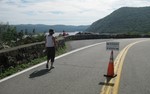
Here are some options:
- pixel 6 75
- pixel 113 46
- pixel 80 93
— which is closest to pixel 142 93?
pixel 80 93

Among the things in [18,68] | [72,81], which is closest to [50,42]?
[18,68]

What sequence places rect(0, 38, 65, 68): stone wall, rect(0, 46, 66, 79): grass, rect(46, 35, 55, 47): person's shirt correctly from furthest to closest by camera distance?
rect(46, 35, 55, 47): person's shirt
rect(0, 38, 65, 68): stone wall
rect(0, 46, 66, 79): grass

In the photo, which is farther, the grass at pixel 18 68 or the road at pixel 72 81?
the grass at pixel 18 68

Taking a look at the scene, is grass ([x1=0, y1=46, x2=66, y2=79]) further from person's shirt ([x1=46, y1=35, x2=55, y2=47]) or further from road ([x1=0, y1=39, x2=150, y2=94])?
person's shirt ([x1=46, y1=35, x2=55, y2=47])

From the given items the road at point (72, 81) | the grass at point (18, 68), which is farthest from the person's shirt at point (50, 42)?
the grass at point (18, 68)

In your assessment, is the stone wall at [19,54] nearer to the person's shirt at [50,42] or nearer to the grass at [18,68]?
the grass at [18,68]

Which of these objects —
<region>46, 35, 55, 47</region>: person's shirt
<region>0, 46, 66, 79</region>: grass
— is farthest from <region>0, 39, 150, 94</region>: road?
<region>46, 35, 55, 47</region>: person's shirt

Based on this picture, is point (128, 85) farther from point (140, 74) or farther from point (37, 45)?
point (37, 45)

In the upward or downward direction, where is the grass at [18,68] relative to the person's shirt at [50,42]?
downward

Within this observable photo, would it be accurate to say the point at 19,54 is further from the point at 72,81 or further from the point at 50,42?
the point at 72,81

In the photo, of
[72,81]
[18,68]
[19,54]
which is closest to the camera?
[72,81]

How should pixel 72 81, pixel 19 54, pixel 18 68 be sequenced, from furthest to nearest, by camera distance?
pixel 19 54 → pixel 18 68 → pixel 72 81

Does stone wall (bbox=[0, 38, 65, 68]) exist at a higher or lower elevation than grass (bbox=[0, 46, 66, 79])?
higher

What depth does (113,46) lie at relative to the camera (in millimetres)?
12047
